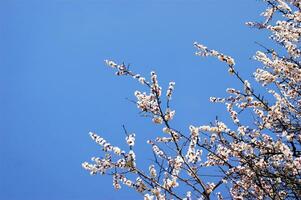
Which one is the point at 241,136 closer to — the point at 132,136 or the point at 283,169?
the point at 283,169

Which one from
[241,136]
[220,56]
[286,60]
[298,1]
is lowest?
[241,136]

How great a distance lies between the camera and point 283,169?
5906 mm

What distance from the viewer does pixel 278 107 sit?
21.4 ft

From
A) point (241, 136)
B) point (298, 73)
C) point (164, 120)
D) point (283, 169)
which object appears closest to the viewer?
point (164, 120)

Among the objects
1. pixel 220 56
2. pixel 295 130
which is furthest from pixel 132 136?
pixel 295 130

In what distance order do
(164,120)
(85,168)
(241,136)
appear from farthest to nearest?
(241,136), (85,168), (164,120)

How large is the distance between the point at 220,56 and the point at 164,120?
1751mm

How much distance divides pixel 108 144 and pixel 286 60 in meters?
3.63

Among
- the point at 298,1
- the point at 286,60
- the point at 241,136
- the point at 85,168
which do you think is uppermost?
the point at 298,1

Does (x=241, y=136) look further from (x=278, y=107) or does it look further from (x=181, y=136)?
(x=181, y=136)

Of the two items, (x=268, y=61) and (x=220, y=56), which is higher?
(x=268, y=61)

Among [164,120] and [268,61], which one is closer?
[164,120]

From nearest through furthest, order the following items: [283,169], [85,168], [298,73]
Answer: [85,168]
[283,169]
[298,73]

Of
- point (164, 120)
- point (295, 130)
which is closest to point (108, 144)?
point (164, 120)
